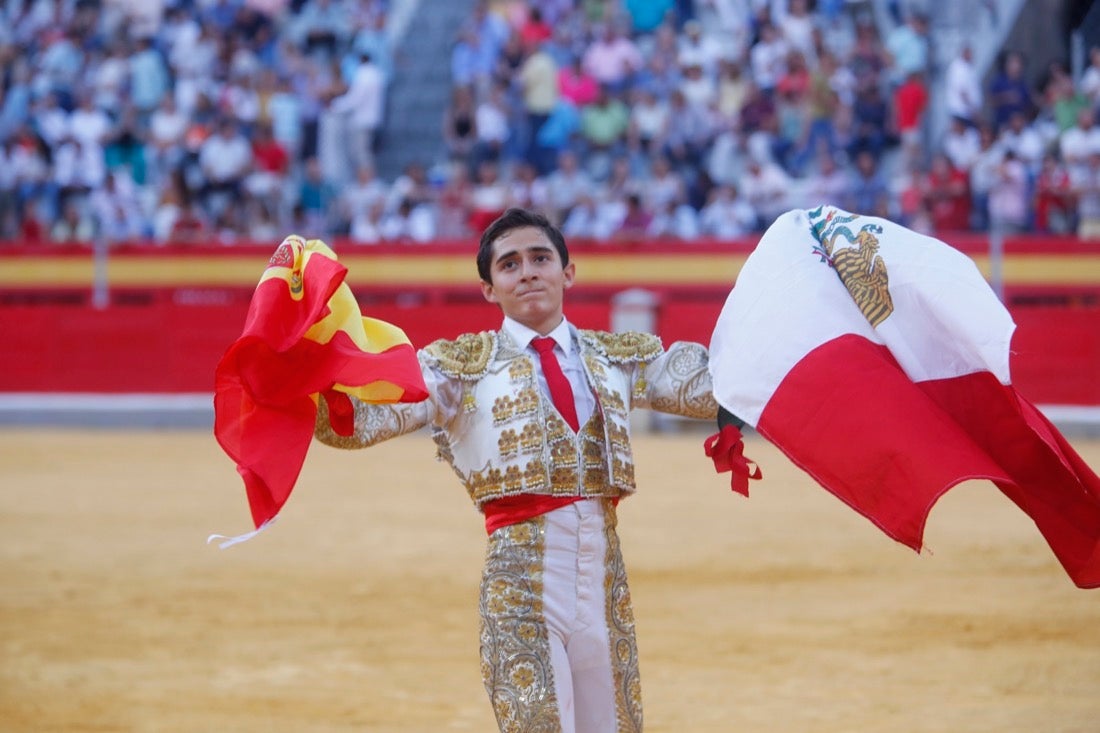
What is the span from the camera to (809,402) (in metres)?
3.51

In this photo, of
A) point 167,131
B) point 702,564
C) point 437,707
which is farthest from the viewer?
point 167,131

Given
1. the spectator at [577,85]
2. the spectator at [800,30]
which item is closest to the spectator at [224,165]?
the spectator at [577,85]

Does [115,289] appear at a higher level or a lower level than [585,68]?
lower

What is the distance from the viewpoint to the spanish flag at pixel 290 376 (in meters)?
3.31

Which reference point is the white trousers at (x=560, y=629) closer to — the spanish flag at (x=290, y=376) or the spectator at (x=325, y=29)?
the spanish flag at (x=290, y=376)

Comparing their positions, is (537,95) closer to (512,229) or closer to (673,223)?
(673,223)

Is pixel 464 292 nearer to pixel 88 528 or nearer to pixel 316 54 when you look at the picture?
pixel 316 54

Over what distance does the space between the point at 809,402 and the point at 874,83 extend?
362 inches

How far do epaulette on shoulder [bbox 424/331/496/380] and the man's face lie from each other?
10 centimetres

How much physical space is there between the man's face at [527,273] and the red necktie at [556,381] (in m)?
0.06

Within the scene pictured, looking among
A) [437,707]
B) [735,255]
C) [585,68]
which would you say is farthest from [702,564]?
[585,68]

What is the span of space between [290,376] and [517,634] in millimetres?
671

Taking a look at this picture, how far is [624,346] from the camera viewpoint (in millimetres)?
3559

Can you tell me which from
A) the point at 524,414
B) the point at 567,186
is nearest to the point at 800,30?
the point at 567,186
